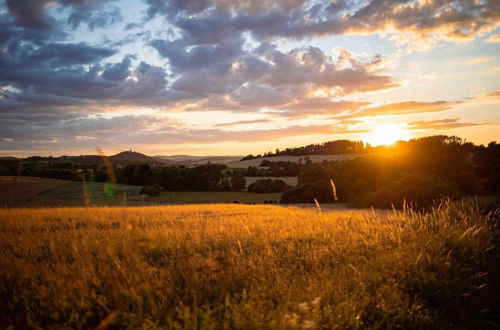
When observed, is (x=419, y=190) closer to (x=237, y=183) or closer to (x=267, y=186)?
(x=267, y=186)

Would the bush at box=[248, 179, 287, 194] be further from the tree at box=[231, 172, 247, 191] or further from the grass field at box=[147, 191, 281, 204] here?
the grass field at box=[147, 191, 281, 204]

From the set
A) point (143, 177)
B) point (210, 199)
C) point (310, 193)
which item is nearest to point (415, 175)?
point (310, 193)

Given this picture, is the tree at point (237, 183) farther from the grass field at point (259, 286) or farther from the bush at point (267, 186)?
the grass field at point (259, 286)

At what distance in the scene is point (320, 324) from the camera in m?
4.49

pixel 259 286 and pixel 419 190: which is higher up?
pixel 259 286

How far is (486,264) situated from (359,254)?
8.95 ft

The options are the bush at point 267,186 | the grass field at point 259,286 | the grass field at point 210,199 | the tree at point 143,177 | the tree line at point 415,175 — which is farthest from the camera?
the tree at point 143,177

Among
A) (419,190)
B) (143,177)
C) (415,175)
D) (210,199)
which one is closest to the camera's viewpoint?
(419,190)

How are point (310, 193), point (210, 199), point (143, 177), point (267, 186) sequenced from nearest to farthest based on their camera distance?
point (310, 193)
point (210, 199)
point (267, 186)
point (143, 177)

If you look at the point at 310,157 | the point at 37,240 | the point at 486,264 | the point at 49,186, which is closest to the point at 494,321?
the point at 486,264

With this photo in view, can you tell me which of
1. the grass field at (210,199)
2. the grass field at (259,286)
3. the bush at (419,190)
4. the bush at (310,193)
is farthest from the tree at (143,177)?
the grass field at (259,286)

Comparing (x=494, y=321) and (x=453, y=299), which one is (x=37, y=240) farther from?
(x=494, y=321)

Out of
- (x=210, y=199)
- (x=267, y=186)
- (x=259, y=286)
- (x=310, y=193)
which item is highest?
(x=259, y=286)

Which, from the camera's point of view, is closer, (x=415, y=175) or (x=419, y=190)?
(x=419, y=190)
